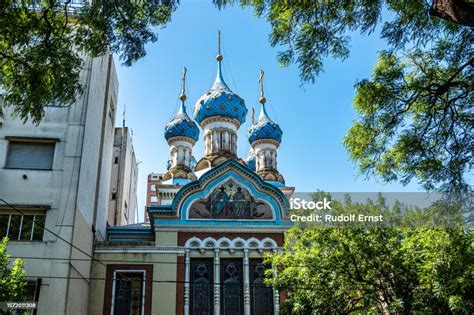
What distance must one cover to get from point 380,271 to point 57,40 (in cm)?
944

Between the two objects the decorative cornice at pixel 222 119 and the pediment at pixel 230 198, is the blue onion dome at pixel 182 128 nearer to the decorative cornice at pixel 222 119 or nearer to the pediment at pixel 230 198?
the decorative cornice at pixel 222 119

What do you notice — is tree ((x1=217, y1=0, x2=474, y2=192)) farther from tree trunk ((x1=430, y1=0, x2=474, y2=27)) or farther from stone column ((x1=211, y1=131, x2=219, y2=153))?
stone column ((x1=211, y1=131, x2=219, y2=153))

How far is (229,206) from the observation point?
64.6 feet

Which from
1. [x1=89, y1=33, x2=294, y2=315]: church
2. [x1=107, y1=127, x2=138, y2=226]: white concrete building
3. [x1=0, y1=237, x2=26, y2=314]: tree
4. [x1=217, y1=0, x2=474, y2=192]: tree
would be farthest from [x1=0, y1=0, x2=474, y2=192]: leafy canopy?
[x1=107, y1=127, x2=138, y2=226]: white concrete building

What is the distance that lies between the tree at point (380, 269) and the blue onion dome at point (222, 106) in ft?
44.9

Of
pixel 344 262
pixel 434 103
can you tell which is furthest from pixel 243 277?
pixel 434 103

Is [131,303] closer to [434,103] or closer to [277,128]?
[434,103]

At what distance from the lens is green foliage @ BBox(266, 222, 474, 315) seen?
11562 millimetres

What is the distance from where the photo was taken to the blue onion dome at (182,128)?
100 feet

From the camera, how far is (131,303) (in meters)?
18.1

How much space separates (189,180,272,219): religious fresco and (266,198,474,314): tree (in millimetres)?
3868

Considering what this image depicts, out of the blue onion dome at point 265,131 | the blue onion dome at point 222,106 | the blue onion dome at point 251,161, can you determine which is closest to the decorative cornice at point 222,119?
the blue onion dome at point 222,106

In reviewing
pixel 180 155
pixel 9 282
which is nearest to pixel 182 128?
pixel 180 155

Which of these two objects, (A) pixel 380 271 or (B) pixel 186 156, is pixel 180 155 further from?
(A) pixel 380 271
